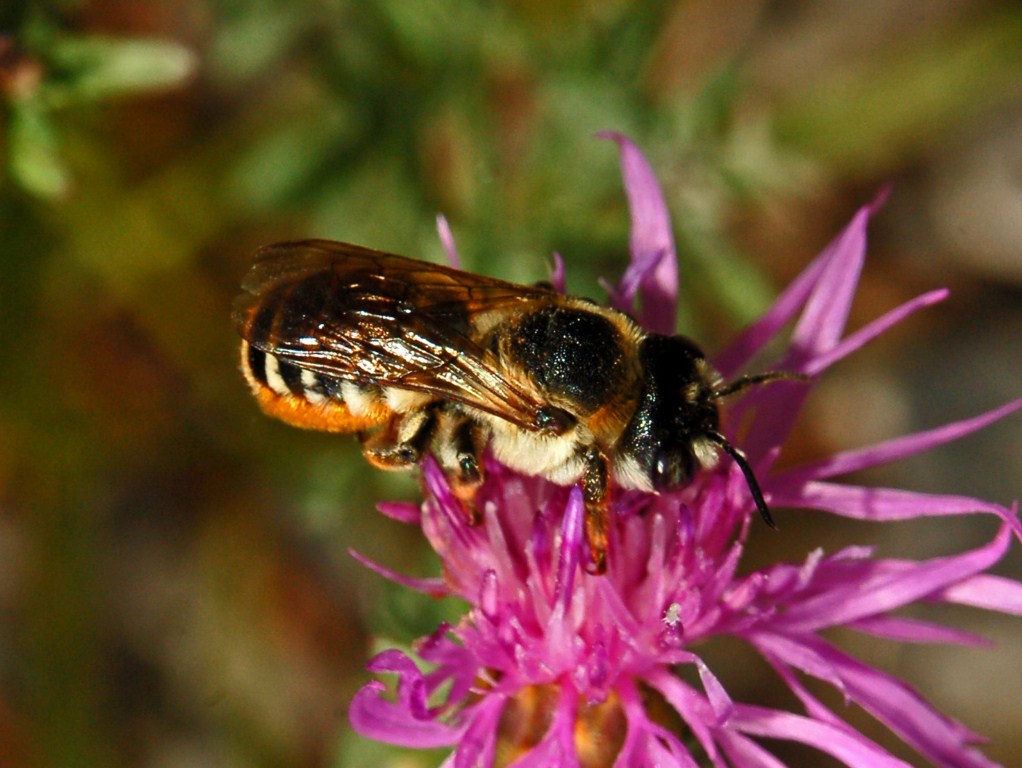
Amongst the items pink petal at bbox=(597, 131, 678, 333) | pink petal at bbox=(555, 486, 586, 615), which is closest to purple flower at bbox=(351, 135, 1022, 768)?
pink petal at bbox=(555, 486, 586, 615)

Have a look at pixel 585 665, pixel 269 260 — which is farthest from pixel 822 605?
pixel 269 260

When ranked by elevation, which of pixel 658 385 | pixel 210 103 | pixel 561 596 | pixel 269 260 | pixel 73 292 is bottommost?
pixel 561 596

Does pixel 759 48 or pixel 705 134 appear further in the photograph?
pixel 759 48

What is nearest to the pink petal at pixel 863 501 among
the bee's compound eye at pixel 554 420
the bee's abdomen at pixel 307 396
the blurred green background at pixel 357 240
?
Result: the bee's compound eye at pixel 554 420

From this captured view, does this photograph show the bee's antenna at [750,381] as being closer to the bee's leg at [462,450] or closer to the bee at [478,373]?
the bee at [478,373]

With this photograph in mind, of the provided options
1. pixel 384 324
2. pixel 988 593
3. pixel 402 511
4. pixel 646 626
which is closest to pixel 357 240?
pixel 402 511

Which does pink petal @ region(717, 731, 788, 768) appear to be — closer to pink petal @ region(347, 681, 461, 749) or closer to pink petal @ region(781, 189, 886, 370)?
pink petal @ region(347, 681, 461, 749)

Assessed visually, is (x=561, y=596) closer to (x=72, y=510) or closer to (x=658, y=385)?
(x=658, y=385)
